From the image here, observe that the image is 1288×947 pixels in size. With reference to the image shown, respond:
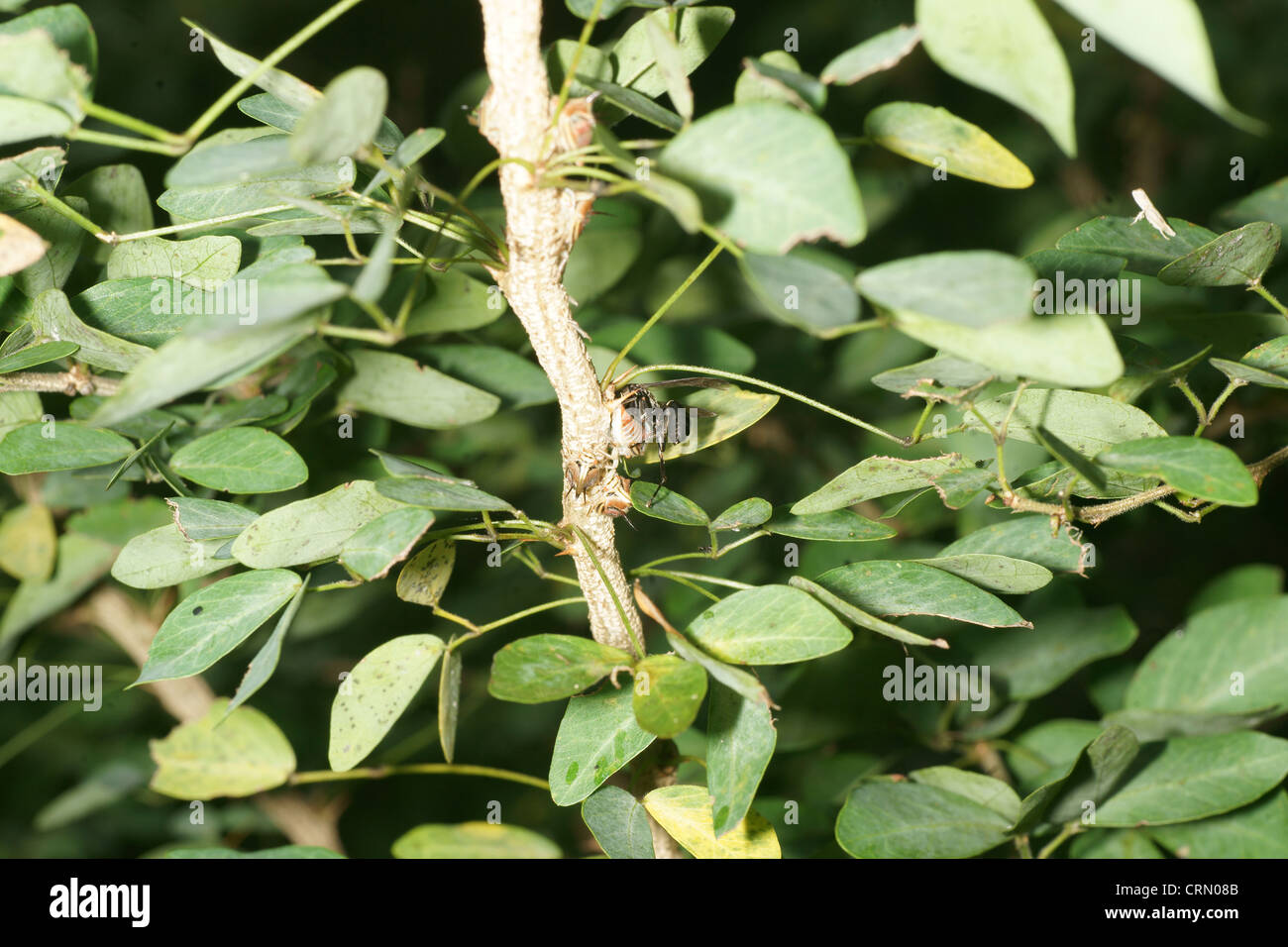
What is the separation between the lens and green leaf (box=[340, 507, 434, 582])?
0.46 meters

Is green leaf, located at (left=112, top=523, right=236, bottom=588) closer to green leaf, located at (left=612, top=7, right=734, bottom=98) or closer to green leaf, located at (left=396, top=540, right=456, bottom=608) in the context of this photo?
green leaf, located at (left=396, top=540, right=456, bottom=608)

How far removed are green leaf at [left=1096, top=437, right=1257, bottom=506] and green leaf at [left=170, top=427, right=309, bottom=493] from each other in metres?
0.48

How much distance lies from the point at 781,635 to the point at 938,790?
275 millimetres

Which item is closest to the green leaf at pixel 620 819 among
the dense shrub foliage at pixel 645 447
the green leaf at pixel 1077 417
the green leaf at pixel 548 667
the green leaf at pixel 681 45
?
the dense shrub foliage at pixel 645 447

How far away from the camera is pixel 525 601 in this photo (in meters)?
1.01

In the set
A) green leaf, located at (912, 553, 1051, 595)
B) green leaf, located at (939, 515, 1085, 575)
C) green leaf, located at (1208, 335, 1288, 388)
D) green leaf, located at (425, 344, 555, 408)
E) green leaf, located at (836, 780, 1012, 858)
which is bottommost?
green leaf, located at (836, 780, 1012, 858)

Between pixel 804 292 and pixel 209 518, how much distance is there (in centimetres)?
40

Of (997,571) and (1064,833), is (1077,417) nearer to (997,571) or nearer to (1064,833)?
(997,571)

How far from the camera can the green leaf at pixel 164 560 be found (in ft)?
1.91

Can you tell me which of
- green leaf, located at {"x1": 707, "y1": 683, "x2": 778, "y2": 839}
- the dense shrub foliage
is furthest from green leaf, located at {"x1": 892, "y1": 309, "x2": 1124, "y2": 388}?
green leaf, located at {"x1": 707, "y1": 683, "x2": 778, "y2": 839}

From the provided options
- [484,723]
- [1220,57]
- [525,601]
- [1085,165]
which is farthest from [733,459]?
[1220,57]

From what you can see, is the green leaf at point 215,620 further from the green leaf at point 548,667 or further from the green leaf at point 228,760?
the green leaf at point 228,760

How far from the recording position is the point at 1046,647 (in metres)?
0.85

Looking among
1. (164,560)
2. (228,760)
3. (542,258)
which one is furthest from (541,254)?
(228,760)
